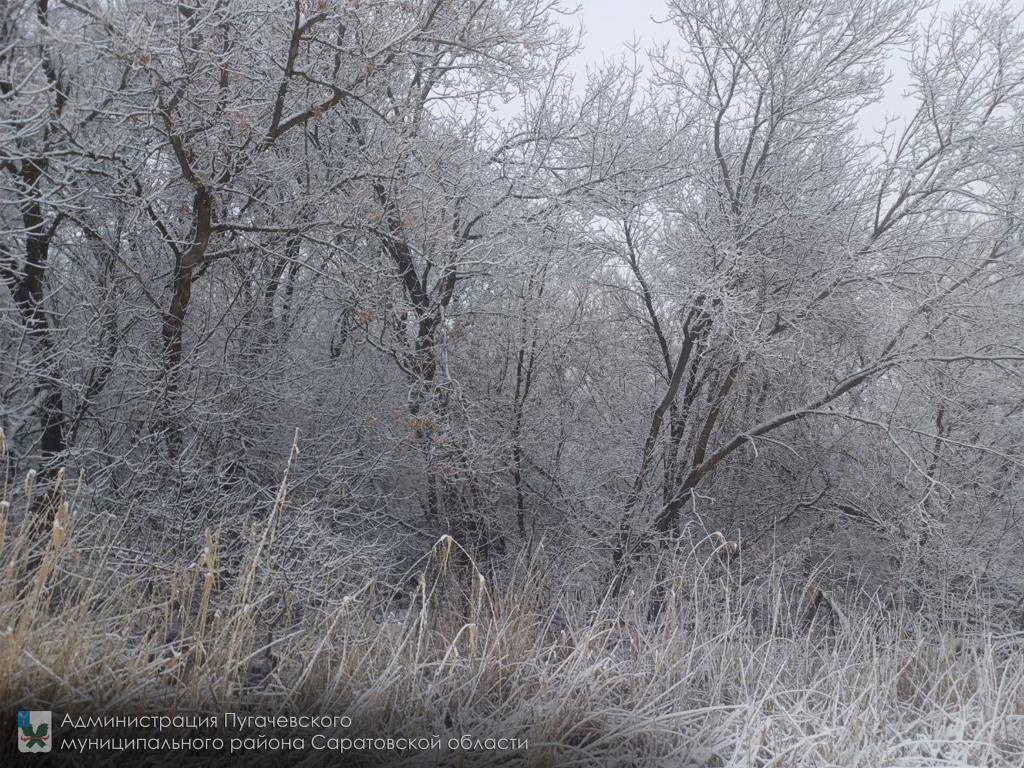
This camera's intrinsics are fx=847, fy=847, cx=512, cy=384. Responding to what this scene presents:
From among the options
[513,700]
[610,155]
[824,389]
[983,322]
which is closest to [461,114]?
[610,155]

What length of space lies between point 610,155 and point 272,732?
8183 mm

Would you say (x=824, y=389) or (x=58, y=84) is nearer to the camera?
(x=58, y=84)

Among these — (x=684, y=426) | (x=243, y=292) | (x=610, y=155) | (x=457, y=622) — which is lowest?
(x=457, y=622)

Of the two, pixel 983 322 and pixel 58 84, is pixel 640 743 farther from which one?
pixel 983 322

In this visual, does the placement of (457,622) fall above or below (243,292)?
below

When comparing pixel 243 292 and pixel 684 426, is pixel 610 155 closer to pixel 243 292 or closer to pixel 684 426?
pixel 684 426

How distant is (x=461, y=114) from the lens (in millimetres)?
9289

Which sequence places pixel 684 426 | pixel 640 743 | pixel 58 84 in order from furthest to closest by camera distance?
pixel 684 426
pixel 58 84
pixel 640 743

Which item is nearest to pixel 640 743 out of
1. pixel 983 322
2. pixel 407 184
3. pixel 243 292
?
pixel 407 184

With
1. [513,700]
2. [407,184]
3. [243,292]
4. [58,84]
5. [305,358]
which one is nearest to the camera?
[513,700]
